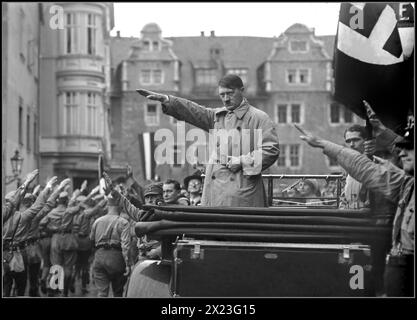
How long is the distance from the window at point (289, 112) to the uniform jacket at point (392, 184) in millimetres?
56832

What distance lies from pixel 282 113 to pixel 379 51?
187 feet

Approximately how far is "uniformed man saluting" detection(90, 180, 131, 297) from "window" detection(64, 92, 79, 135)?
25408 millimetres

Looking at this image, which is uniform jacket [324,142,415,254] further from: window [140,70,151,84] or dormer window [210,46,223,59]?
dormer window [210,46,223,59]

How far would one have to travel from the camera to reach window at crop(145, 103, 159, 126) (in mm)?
56172

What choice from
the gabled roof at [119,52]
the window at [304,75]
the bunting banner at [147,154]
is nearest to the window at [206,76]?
the window at [304,75]

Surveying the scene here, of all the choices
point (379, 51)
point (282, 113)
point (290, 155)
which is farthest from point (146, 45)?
point (379, 51)

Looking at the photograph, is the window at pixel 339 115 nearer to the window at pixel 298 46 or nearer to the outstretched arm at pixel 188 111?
the window at pixel 298 46

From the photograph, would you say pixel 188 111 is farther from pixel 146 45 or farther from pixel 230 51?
pixel 230 51

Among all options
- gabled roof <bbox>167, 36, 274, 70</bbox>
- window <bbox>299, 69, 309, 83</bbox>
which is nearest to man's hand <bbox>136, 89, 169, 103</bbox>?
window <bbox>299, 69, 309, 83</bbox>

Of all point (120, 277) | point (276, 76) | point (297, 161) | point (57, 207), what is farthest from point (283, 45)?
point (120, 277)

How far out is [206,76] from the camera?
65.9 metres
